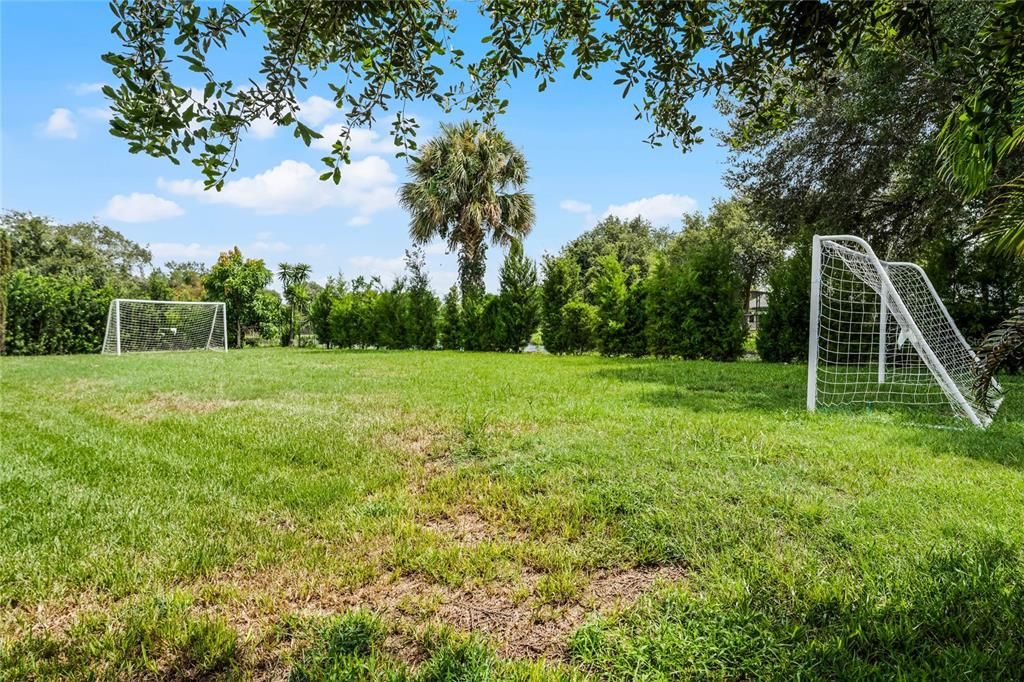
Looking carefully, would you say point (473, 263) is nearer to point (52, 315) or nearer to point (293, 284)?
point (293, 284)

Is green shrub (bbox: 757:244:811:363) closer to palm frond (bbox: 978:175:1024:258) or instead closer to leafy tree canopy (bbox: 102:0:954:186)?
palm frond (bbox: 978:175:1024:258)

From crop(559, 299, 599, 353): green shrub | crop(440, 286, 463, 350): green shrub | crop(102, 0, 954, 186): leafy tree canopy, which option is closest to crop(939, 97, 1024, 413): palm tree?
crop(102, 0, 954, 186): leafy tree canopy

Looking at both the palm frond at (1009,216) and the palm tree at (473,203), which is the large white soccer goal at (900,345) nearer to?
the palm frond at (1009,216)

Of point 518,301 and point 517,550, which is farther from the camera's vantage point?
point 518,301

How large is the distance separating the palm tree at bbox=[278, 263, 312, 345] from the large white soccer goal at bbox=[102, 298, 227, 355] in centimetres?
342

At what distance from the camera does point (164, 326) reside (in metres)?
18.9

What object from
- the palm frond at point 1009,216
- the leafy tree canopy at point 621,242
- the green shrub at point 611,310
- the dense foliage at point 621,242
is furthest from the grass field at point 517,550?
the dense foliage at point 621,242

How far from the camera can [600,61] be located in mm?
2033

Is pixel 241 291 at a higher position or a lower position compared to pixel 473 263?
lower

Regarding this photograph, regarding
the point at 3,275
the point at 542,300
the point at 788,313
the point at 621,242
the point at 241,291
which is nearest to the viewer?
the point at 788,313

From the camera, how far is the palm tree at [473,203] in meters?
19.0

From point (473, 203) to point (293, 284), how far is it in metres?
12.9

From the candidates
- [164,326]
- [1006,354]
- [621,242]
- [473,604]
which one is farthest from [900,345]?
[621,242]

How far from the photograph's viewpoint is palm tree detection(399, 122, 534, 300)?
19016 millimetres
